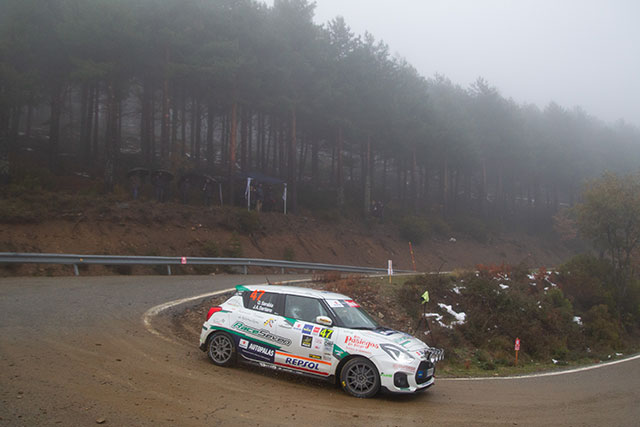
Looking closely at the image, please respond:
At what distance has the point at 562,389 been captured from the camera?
1022 cm

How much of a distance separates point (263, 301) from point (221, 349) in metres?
1.14

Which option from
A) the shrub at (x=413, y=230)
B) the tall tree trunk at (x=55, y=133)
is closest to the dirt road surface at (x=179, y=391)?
the tall tree trunk at (x=55, y=133)

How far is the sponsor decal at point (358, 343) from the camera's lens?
7.57m

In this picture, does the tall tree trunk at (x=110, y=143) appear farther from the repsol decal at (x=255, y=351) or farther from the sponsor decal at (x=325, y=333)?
the sponsor decal at (x=325, y=333)

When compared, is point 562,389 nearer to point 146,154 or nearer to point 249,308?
point 249,308

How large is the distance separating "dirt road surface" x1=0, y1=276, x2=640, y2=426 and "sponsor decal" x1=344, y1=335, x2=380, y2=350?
2.63ft

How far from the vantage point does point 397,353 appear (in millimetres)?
7527

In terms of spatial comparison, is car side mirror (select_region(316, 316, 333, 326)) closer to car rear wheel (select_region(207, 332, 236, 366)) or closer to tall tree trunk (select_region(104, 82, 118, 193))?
car rear wheel (select_region(207, 332, 236, 366))

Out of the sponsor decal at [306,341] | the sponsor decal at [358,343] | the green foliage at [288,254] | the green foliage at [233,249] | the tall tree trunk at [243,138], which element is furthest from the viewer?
the tall tree trunk at [243,138]

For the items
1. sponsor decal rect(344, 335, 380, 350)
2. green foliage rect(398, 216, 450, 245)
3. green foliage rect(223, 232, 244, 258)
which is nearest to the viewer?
sponsor decal rect(344, 335, 380, 350)

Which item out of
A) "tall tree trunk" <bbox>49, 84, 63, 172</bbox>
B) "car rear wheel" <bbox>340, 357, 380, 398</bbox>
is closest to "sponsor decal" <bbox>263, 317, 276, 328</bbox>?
"car rear wheel" <bbox>340, 357, 380, 398</bbox>

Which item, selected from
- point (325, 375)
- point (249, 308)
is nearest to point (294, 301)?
point (249, 308)

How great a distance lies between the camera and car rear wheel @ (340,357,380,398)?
7418mm

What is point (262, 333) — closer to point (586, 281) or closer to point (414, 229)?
point (586, 281)
